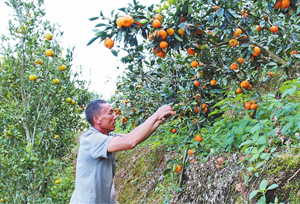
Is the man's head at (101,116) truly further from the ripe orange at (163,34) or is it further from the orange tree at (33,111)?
the orange tree at (33,111)

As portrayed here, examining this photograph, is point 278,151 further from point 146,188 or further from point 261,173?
point 146,188

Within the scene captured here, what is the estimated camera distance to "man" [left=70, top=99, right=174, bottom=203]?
67.7 inches

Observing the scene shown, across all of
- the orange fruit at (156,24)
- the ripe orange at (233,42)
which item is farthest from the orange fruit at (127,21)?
the ripe orange at (233,42)

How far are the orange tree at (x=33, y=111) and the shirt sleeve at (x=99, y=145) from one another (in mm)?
1322

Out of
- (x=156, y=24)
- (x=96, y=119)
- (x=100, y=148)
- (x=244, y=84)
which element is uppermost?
(x=156, y=24)

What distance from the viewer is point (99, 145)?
181 cm

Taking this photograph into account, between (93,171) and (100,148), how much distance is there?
0.23 meters

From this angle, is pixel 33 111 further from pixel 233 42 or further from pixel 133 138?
pixel 233 42

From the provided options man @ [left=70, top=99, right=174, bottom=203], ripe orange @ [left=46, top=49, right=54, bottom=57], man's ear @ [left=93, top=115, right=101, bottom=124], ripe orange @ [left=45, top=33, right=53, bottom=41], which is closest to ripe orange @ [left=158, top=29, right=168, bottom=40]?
man @ [left=70, top=99, right=174, bottom=203]

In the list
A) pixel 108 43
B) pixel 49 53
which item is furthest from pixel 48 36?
pixel 108 43

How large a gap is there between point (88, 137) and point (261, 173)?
1.50 metres

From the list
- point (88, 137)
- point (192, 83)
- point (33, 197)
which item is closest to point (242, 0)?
point (192, 83)

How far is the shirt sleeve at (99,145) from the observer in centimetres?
179

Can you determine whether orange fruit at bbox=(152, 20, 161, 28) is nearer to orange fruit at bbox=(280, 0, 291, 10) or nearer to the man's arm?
the man's arm
